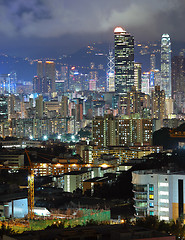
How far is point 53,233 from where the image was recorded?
8.09 m

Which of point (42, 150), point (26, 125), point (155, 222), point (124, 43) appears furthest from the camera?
point (124, 43)

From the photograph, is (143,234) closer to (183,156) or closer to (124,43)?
(183,156)

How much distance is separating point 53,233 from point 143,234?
3.30ft

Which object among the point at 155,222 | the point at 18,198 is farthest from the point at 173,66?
the point at 155,222

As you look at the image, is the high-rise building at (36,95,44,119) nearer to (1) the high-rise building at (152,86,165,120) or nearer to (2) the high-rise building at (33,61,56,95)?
→ (1) the high-rise building at (152,86,165,120)

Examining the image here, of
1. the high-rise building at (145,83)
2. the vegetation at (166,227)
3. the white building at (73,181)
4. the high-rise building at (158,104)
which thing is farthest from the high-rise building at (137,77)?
the vegetation at (166,227)

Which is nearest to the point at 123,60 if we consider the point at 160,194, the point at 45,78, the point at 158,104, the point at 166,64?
the point at 158,104

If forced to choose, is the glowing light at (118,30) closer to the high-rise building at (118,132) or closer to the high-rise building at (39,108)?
the high-rise building at (39,108)

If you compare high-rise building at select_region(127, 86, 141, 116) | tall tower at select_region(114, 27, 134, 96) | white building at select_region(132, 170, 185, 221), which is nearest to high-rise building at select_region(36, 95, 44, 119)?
high-rise building at select_region(127, 86, 141, 116)

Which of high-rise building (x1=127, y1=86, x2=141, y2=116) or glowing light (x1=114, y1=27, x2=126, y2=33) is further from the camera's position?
glowing light (x1=114, y1=27, x2=126, y2=33)

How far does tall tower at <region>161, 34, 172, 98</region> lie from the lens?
65.6 metres

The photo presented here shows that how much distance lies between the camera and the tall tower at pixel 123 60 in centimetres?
5934

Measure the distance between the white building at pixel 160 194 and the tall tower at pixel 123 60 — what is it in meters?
46.2

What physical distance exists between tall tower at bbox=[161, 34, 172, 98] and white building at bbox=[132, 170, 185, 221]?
5089cm
